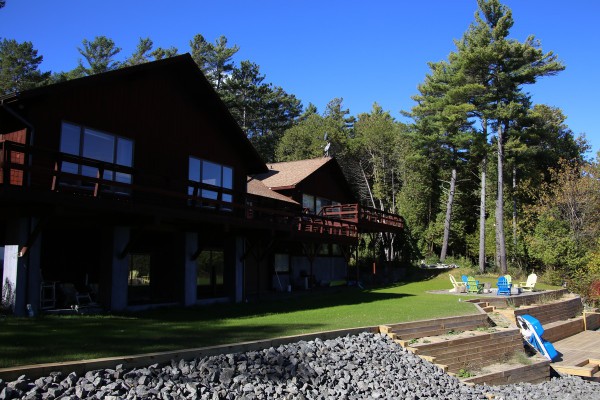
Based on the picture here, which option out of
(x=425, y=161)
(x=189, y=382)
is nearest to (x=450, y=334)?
(x=189, y=382)

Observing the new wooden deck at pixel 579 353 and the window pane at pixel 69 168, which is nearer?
the window pane at pixel 69 168

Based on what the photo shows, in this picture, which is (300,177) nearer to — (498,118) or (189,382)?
(498,118)

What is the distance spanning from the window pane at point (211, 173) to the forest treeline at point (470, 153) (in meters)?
13.3

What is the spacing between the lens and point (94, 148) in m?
13.7

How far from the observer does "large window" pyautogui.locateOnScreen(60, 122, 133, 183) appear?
13.0 metres

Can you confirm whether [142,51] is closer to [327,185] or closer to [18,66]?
[18,66]

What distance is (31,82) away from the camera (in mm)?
36688

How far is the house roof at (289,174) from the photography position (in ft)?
85.8

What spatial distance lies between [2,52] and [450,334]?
40.3 m

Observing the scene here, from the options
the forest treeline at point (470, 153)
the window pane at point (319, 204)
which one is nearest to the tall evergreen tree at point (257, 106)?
the forest treeline at point (470, 153)

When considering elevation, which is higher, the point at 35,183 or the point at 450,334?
the point at 35,183

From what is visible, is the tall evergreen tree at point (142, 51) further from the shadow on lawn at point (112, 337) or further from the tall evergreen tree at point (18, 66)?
the shadow on lawn at point (112, 337)

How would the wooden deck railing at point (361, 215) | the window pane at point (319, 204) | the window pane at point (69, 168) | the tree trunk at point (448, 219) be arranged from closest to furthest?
the window pane at point (69, 168)
the wooden deck railing at point (361, 215)
the window pane at point (319, 204)
the tree trunk at point (448, 219)

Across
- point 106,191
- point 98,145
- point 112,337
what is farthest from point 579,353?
point 98,145
